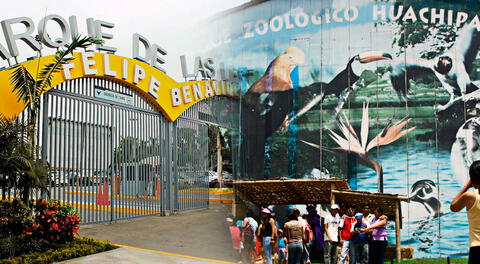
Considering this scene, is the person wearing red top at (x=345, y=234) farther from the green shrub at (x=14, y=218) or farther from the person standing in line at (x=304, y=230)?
the green shrub at (x=14, y=218)

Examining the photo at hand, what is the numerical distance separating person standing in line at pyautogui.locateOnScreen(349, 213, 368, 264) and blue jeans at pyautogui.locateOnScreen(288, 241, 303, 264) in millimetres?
984

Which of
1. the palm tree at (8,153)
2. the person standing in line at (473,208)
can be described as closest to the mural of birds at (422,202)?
the person standing in line at (473,208)

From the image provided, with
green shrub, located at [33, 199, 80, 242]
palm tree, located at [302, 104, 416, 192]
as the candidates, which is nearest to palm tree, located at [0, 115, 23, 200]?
green shrub, located at [33, 199, 80, 242]

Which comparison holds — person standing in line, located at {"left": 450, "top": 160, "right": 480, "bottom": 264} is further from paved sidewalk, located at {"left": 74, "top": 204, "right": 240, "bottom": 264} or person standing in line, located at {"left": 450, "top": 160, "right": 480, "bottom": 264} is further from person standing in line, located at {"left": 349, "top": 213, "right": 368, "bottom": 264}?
person standing in line, located at {"left": 349, "top": 213, "right": 368, "bottom": 264}

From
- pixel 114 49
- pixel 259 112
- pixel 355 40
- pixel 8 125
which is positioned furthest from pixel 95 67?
pixel 355 40

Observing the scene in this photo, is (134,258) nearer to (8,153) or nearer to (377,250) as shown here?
(8,153)

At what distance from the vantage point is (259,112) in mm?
7160

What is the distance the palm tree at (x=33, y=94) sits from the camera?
7.40 meters

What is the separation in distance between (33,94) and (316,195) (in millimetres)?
5599

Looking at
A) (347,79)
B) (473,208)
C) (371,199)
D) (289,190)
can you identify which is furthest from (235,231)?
(347,79)

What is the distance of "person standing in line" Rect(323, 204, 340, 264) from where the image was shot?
722 cm

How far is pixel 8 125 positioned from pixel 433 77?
759cm

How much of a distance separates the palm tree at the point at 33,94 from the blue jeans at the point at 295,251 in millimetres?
4192

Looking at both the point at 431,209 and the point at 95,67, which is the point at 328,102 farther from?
the point at 95,67
